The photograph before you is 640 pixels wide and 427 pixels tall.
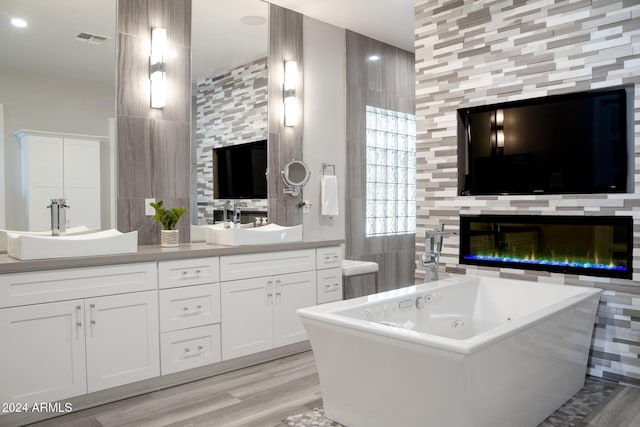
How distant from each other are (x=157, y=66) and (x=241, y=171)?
41.7 inches

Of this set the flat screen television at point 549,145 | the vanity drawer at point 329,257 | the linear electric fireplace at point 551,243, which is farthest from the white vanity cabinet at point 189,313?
the flat screen television at point 549,145

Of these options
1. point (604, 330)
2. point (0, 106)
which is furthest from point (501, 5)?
point (0, 106)

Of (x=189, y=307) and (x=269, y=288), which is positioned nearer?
(x=189, y=307)

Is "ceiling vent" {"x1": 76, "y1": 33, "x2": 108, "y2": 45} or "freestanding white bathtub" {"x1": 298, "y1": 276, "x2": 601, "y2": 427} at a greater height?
"ceiling vent" {"x1": 76, "y1": 33, "x2": 108, "y2": 45}

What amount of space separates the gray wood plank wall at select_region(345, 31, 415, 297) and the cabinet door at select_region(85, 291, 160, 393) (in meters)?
2.34

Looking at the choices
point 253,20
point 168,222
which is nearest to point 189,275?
point 168,222

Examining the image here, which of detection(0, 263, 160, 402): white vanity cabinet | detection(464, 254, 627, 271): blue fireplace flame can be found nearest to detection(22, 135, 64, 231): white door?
detection(0, 263, 160, 402): white vanity cabinet

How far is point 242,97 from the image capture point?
4.07 meters

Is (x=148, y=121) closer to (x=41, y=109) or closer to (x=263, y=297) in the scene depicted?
(x=41, y=109)

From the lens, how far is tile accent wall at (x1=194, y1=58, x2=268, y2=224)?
12.3 ft

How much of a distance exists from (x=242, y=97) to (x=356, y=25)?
1613mm

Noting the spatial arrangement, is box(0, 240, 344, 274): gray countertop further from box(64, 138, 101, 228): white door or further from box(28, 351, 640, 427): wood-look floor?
box(28, 351, 640, 427): wood-look floor

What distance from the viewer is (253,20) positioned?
4.11m

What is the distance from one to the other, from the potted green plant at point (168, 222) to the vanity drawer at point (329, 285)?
1.19 meters
